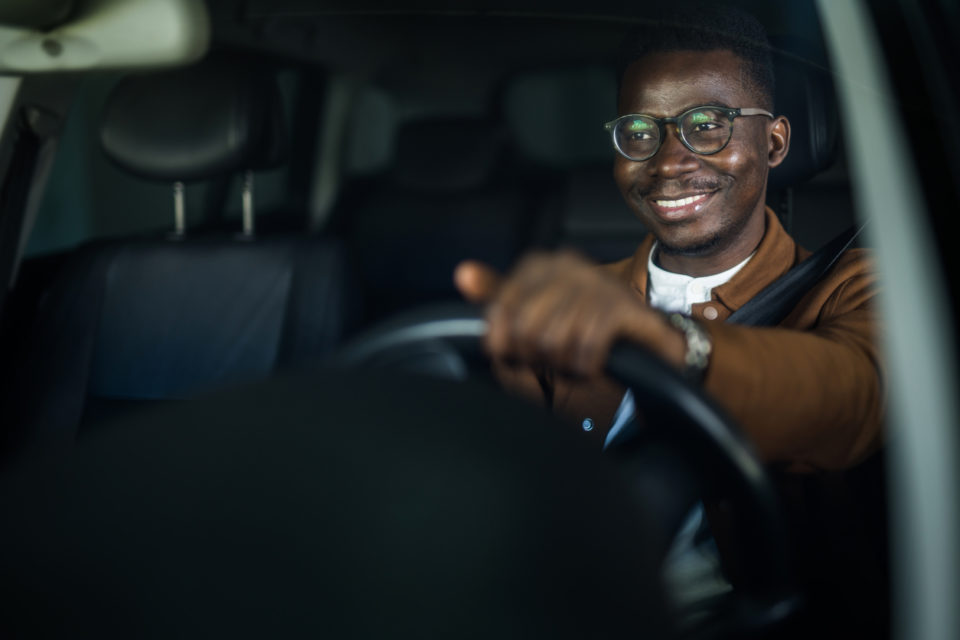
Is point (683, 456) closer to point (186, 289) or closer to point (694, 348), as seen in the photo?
point (694, 348)

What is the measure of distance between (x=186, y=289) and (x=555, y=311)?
1.15 metres

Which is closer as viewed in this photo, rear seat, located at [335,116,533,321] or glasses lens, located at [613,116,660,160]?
glasses lens, located at [613,116,660,160]

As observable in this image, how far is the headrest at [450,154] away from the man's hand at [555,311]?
2.26 metres

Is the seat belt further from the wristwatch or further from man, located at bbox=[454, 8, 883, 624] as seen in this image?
the wristwatch

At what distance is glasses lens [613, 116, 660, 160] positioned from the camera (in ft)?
2.89

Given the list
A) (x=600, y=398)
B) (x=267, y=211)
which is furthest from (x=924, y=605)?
(x=267, y=211)

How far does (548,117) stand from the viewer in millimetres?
3193

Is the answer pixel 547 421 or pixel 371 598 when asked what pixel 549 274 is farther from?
pixel 371 598

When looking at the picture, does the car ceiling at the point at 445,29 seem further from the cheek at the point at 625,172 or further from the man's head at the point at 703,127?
the cheek at the point at 625,172

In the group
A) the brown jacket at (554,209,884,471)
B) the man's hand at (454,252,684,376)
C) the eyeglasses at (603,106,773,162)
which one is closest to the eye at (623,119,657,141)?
the eyeglasses at (603,106,773,162)

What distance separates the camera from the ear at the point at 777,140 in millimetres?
890

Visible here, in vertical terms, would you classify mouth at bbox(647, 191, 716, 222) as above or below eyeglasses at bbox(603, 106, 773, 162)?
below

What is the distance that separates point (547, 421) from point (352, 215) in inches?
100

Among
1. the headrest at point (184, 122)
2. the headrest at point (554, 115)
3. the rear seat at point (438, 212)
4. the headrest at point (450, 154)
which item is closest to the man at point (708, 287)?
the headrest at point (184, 122)
